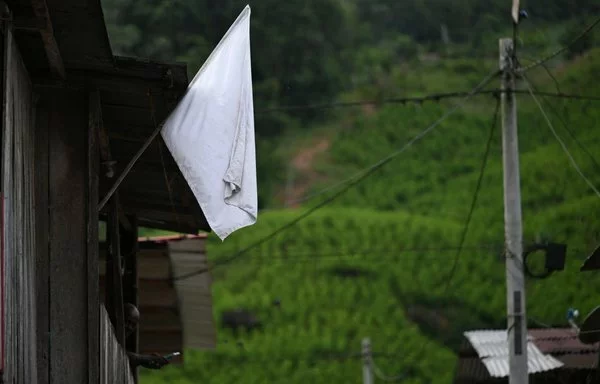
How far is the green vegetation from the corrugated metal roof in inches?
283

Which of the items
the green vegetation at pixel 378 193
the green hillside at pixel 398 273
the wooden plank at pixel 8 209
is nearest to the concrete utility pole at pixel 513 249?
the wooden plank at pixel 8 209

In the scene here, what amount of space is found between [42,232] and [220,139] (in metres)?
1.32

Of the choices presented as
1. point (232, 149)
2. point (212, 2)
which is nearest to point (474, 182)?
point (212, 2)

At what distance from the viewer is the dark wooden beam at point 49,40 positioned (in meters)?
6.70

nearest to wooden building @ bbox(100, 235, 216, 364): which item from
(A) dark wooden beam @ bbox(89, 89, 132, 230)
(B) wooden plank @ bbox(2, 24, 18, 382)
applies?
(A) dark wooden beam @ bbox(89, 89, 132, 230)

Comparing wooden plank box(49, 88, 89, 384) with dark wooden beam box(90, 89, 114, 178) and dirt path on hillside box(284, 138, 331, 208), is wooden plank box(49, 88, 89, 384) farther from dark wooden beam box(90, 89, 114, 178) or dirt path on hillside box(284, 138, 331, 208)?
dirt path on hillside box(284, 138, 331, 208)

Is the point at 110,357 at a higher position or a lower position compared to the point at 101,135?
lower

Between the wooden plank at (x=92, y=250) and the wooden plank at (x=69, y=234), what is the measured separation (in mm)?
33

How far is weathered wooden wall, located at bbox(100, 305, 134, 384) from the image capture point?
8.78 meters

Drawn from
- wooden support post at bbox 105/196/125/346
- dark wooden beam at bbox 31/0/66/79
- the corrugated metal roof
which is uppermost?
dark wooden beam at bbox 31/0/66/79

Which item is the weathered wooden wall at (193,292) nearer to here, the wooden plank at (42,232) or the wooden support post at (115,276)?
the wooden support post at (115,276)

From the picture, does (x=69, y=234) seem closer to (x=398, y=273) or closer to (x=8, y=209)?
(x=8, y=209)

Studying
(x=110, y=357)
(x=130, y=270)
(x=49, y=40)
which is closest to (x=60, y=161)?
(x=49, y=40)

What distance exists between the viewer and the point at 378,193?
145 ft
